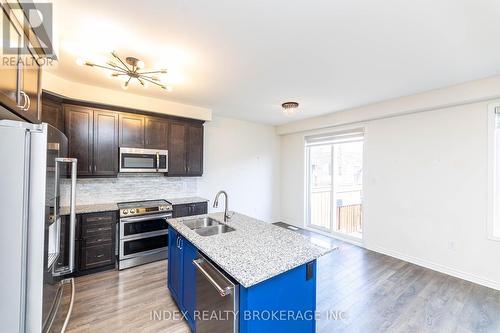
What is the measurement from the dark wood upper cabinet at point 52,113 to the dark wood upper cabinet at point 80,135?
0.06m

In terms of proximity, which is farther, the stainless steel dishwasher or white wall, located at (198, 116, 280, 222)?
white wall, located at (198, 116, 280, 222)

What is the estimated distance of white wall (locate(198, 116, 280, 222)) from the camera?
4824 mm

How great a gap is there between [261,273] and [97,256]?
293cm

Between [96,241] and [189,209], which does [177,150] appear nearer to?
[189,209]

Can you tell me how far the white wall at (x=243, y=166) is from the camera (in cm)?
482

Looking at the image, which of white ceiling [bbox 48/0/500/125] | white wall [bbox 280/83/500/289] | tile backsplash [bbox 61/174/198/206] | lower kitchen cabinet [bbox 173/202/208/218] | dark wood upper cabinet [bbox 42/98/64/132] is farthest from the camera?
lower kitchen cabinet [bbox 173/202/208/218]

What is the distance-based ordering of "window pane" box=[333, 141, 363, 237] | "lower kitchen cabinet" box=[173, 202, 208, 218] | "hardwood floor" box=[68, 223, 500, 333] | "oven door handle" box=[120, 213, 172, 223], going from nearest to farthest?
"hardwood floor" box=[68, 223, 500, 333]
"oven door handle" box=[120, 213, 172, 223]
"lower kitchen cabinet" box=[173, 202, 208, 218]
"window pane" box=[333, 141, 363, 237]

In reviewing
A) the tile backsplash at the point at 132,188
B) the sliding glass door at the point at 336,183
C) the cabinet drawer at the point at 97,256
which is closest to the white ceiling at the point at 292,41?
the tile backsplash at the point at 132,188

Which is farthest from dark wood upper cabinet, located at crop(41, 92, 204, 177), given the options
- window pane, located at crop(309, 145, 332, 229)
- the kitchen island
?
window pane, located at crop(309, 145, 332, 229)

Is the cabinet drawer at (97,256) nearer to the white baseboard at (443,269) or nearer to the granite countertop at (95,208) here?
the granite countertop at (95,208)

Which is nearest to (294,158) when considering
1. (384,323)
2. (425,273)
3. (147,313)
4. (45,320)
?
(425,273)

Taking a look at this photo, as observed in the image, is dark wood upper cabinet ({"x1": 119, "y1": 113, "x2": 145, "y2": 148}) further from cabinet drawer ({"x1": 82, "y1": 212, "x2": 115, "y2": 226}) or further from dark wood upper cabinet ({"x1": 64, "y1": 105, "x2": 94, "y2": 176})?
cabinet drawer ({"x1": 82, "y1": 212, "x2": 115, "y2": 226})

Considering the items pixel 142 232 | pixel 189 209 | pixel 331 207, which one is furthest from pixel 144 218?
pixel 331 207

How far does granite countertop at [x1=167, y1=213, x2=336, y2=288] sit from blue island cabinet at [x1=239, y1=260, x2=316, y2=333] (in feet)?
0.34
